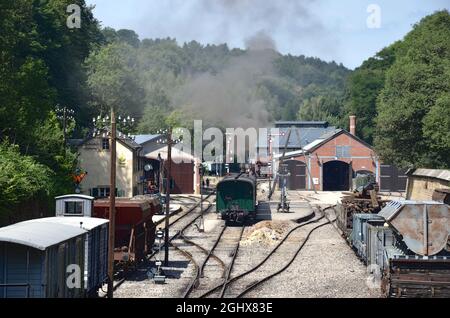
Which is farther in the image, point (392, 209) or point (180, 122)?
point (180, 122)

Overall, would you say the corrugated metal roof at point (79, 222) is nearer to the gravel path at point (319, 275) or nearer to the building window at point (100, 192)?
the gravel path at point (319, 275)

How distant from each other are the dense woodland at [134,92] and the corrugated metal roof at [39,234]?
12.3m

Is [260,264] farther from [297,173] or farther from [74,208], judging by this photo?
[297,173]

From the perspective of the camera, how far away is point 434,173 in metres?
47.1

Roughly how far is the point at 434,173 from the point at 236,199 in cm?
1458

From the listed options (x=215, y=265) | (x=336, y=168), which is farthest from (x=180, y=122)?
(x=215, y=265)

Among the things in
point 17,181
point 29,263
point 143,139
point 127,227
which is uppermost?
point 143,139

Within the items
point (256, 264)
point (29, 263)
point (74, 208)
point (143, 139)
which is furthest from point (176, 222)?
point (29, 263)

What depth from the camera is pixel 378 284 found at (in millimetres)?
24688

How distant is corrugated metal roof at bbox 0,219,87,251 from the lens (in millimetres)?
16141

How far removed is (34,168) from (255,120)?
117 ft

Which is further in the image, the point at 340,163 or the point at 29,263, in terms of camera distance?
the point at 340,163
